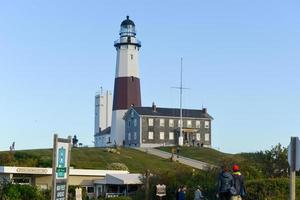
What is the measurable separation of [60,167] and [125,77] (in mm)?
81316

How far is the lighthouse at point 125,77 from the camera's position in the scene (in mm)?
93500

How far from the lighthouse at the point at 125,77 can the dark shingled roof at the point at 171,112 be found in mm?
1772

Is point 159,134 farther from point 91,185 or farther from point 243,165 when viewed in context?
point 243,165

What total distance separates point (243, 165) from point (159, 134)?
62.6m

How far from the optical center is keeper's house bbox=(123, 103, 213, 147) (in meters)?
94.6

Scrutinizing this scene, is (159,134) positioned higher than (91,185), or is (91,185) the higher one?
(159,134)

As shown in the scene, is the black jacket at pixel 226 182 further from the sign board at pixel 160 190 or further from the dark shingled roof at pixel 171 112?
the dark shingled roof at pixel 171 112

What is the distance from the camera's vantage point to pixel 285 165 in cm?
3625

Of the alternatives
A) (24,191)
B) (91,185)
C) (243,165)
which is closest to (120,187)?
(91,185)

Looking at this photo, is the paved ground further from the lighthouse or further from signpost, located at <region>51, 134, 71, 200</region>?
signpost, located at <region>51, 134, 71, 200</region>

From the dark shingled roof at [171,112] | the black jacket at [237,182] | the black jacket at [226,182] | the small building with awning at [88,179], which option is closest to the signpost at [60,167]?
the black jacket at [226,182]

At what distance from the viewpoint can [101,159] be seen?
2682 inches

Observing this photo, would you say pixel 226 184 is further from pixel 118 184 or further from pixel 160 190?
pixel 118 184

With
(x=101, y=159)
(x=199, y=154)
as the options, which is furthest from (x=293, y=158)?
(x=199, y=154)
